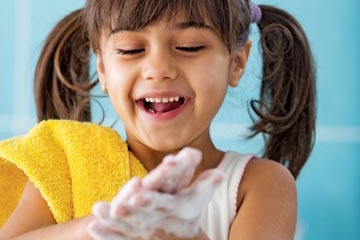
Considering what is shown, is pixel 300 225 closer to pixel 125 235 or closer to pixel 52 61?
pixel 52 61

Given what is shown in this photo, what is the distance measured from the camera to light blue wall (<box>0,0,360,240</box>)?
5.34 feet

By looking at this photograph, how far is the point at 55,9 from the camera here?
1639 mm

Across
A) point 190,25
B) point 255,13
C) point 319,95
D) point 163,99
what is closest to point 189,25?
point 190,25

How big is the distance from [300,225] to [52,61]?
2.15 ft

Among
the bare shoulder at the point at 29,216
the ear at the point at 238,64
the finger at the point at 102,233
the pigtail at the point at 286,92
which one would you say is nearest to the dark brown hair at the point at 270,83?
the pigtail at the point at 286,92

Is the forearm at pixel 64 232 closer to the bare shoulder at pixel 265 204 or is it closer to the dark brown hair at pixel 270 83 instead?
the bare shoulder at pixel 265 204

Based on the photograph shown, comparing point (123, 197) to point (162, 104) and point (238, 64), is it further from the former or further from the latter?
point (238, 64)

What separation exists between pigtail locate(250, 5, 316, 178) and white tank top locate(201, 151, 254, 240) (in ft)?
0.68

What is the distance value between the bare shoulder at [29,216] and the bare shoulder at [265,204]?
0.26 m

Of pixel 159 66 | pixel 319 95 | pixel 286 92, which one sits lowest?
pixel 319 95

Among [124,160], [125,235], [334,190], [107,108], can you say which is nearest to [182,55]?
[124,160]

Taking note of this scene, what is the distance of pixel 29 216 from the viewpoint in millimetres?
1016

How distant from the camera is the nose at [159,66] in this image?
94 centimetres

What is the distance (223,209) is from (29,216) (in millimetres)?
264
